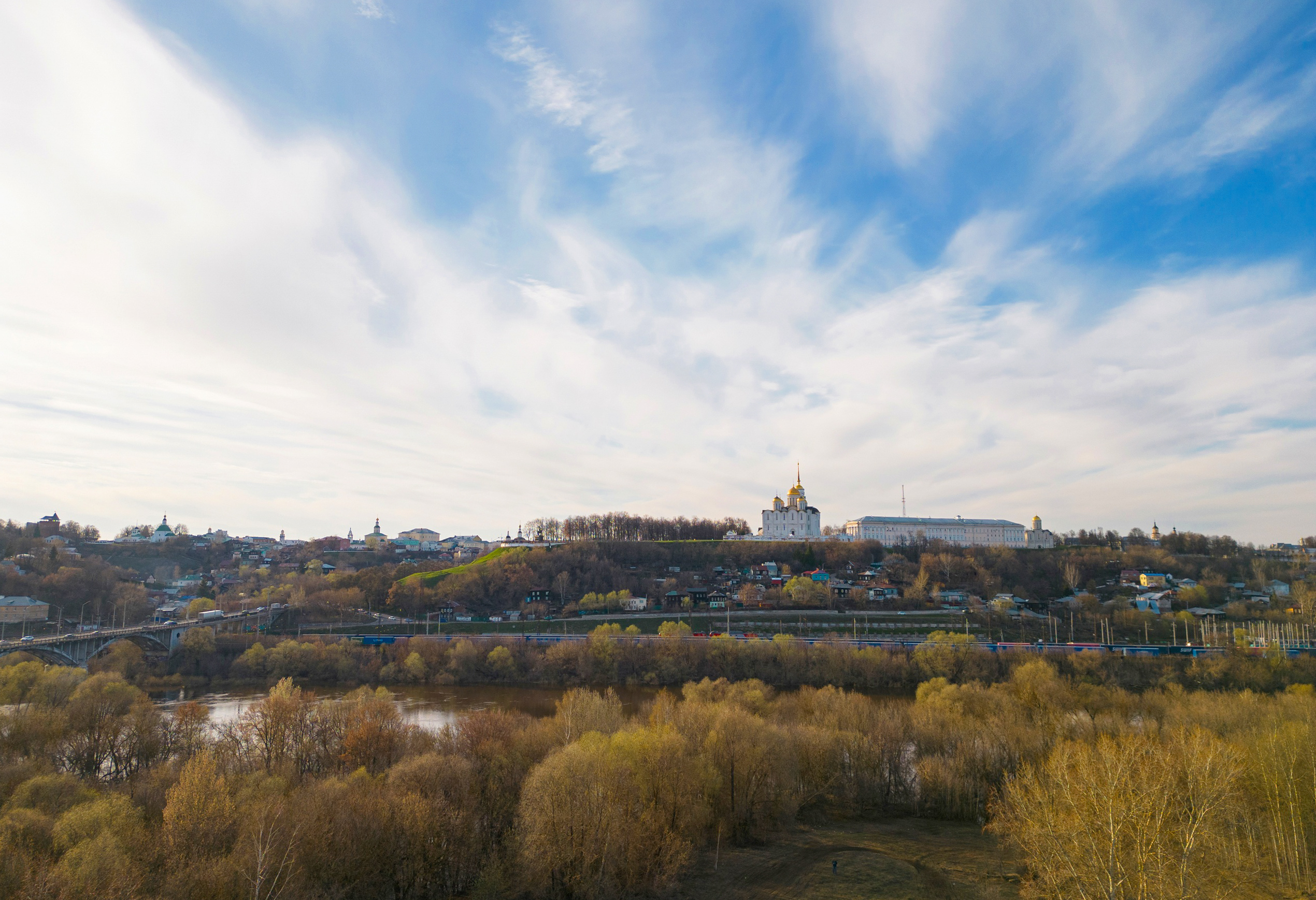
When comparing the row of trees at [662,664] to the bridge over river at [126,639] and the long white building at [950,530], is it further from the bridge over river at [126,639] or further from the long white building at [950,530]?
the long white building at [950,530]

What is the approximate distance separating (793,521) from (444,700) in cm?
8021

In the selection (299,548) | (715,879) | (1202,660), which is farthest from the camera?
(299,548)

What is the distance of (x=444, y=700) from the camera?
4481 centimetres

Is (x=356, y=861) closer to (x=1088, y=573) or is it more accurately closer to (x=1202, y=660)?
(x=1202, y=660)

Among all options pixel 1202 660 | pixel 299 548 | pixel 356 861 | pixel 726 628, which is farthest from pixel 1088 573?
pixel 299 548

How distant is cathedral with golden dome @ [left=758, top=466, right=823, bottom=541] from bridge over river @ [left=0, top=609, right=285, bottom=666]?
246 feet

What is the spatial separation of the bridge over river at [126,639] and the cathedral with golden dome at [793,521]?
75115 mm

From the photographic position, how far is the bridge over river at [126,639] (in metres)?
44.8

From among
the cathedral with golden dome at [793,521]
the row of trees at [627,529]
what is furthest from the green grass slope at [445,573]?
the cathedral with golden dome at [793,521]

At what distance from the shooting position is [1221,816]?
55.8ft

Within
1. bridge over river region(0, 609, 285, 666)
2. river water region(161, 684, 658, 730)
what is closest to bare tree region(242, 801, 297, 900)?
river water region(161, 684, 658, 730)

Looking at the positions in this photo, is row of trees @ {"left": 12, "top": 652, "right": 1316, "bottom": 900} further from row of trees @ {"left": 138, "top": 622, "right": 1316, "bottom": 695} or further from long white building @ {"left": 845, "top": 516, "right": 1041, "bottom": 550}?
long white building @ {"left": 845, "top": 516, "right": 1041, "bottom": 550}

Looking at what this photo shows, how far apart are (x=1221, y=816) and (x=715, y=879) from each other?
13647mm

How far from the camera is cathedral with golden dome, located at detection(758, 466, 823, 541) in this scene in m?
114
